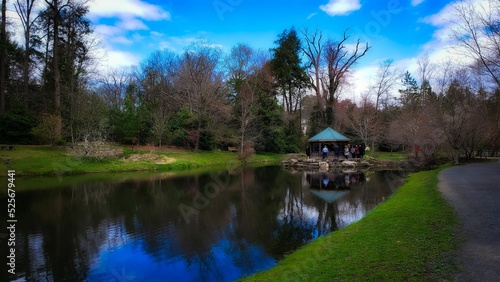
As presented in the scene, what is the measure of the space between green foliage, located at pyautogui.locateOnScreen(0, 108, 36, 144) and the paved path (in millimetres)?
28007

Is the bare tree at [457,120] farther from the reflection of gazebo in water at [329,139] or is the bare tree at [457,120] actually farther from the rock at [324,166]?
the reflection of gazebo in water at [329,139]

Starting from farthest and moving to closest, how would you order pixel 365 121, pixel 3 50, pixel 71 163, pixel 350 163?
pixel 365 121 → pixel 350 163 → pixel 3 50 → pixel 71 163

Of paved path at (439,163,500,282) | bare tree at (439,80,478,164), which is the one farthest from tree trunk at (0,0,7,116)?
bare tree at (439,80,478,164)

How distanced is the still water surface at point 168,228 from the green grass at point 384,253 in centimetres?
90

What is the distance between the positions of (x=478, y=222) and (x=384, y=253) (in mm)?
2967

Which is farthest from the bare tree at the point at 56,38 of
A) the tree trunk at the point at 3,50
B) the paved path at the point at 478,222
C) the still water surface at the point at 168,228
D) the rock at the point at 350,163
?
the paved path at the point at 478,222

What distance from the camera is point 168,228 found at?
8.61m

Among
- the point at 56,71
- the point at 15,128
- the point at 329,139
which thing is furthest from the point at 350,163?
the point at 15,128

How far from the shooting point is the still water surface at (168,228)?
19.8 feet

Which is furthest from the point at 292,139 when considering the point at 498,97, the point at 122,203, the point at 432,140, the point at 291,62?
the point at 122,203

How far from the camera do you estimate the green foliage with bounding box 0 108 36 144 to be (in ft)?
77.8

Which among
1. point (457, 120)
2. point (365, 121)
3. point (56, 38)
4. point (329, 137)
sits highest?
point (56, 38)

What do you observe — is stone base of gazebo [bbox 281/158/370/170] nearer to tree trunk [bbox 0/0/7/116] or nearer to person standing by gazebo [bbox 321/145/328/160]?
person standing by gazebo [bbox 321/145/328/160]

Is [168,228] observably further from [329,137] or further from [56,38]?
[56,38]
